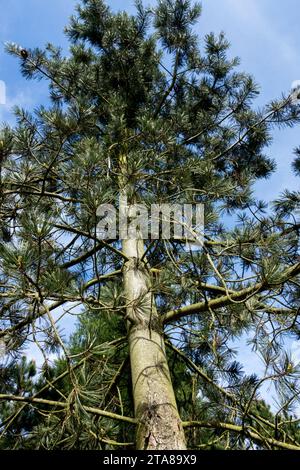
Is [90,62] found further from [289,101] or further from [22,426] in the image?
[22,426]

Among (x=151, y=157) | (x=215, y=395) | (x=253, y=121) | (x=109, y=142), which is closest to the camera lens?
(x=215, y=395)

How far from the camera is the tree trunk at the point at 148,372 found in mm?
1977

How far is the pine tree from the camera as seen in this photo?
2.09 meters

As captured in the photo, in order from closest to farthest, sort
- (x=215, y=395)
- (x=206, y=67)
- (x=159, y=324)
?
(x=159, y=324) → (x=215, y=395) → (x=206, y=67)

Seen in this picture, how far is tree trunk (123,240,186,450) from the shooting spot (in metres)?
1.98

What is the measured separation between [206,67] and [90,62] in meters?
1.23

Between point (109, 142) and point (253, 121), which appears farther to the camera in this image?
point (253, 121)

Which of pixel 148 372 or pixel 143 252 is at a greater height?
pixel 143 252

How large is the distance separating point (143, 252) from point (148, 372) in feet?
3.49

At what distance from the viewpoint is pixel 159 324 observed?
2609 mm

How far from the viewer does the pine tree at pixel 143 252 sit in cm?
209

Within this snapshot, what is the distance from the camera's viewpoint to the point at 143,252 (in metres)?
3.16

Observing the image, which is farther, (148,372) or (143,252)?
(143,252)

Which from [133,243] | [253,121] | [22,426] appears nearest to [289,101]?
[253,121]
